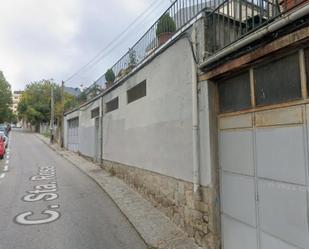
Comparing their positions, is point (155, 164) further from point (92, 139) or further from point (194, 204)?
point (92, 139)

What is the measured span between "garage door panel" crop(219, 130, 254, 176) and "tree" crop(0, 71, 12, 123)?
61132 mm

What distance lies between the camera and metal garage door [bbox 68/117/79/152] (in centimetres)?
2467

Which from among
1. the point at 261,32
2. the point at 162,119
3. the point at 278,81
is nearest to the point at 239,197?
the point at 278,81

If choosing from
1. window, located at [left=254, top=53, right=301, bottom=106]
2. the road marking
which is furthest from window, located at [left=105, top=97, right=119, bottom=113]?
window, located at [left=254, top=53, right=301, bottom=106]

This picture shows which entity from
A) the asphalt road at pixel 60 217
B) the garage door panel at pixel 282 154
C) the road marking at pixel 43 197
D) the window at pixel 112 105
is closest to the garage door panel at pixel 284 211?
the garage door panel at pixel 282 154

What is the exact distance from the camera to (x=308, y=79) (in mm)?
3648

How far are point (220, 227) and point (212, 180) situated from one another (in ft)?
2.65

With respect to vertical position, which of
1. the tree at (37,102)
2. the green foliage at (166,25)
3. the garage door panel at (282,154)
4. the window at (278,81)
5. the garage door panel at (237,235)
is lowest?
the garage door panel at (237,235)

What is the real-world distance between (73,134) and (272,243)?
23.5 m

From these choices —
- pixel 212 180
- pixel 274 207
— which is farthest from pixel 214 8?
pixel 274 207

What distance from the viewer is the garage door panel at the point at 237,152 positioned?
4781 millimetres

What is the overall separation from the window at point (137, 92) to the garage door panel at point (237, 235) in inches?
208

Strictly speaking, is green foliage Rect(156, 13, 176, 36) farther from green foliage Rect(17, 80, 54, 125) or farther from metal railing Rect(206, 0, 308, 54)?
green foliage Rect(17, 80, 54, 125)

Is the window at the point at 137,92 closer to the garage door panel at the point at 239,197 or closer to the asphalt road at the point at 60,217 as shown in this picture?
the asphalt road at the point at 60,217
